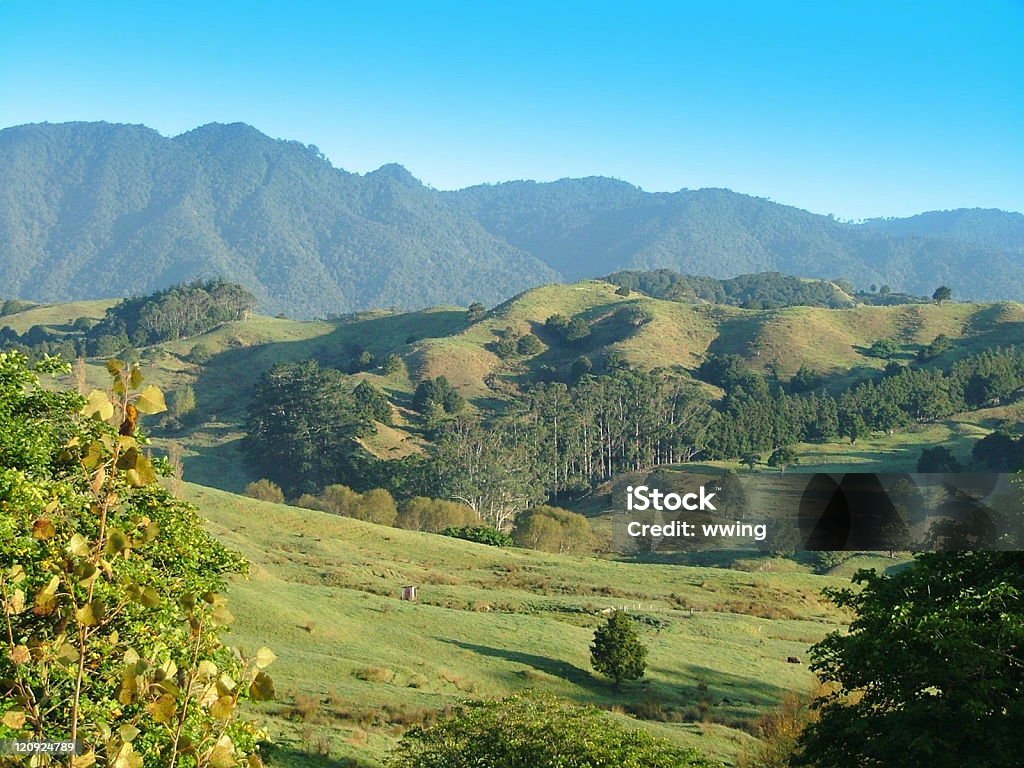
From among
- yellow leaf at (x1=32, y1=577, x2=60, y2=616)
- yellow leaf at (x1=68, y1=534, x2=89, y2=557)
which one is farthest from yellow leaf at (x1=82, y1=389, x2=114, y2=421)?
yellow leaf at (x1=32, y1=577, x2=60, y2=616)

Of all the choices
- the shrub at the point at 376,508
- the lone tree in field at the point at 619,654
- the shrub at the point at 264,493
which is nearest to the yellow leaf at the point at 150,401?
the lone tree in field at the point at 619,654

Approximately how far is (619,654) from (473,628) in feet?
24.3

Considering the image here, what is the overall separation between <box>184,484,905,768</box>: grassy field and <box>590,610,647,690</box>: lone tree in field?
1.69 ft

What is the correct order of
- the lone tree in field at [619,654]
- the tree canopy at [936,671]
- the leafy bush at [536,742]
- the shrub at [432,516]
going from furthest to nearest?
1. the shrub at [432,516]
2. the lone tree in field at [619,654]
3. the leafy bush at [536,742]
4. the tree canopy at [936,671]

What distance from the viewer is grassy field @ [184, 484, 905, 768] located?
2583 cm

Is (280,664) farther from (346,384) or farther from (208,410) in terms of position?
(208,410)

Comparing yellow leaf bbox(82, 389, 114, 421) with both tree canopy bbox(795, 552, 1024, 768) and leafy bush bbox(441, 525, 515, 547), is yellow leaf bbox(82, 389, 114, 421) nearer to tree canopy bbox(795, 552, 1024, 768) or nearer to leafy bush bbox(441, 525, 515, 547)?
tree canopy bbox(795, 552, 1024, 768)

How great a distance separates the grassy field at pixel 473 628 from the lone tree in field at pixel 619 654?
0.51 metres

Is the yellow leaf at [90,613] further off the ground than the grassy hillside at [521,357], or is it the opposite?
the grassy hillside at [521,357]

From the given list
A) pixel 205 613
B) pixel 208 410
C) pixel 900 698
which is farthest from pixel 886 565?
pixel 208 410

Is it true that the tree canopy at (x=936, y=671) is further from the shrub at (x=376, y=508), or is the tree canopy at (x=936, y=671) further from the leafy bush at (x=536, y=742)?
the shrub at (x=376, y=508)

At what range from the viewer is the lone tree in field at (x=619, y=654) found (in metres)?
31.8

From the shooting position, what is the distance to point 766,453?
92.6 metres

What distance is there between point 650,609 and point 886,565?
1789cm
